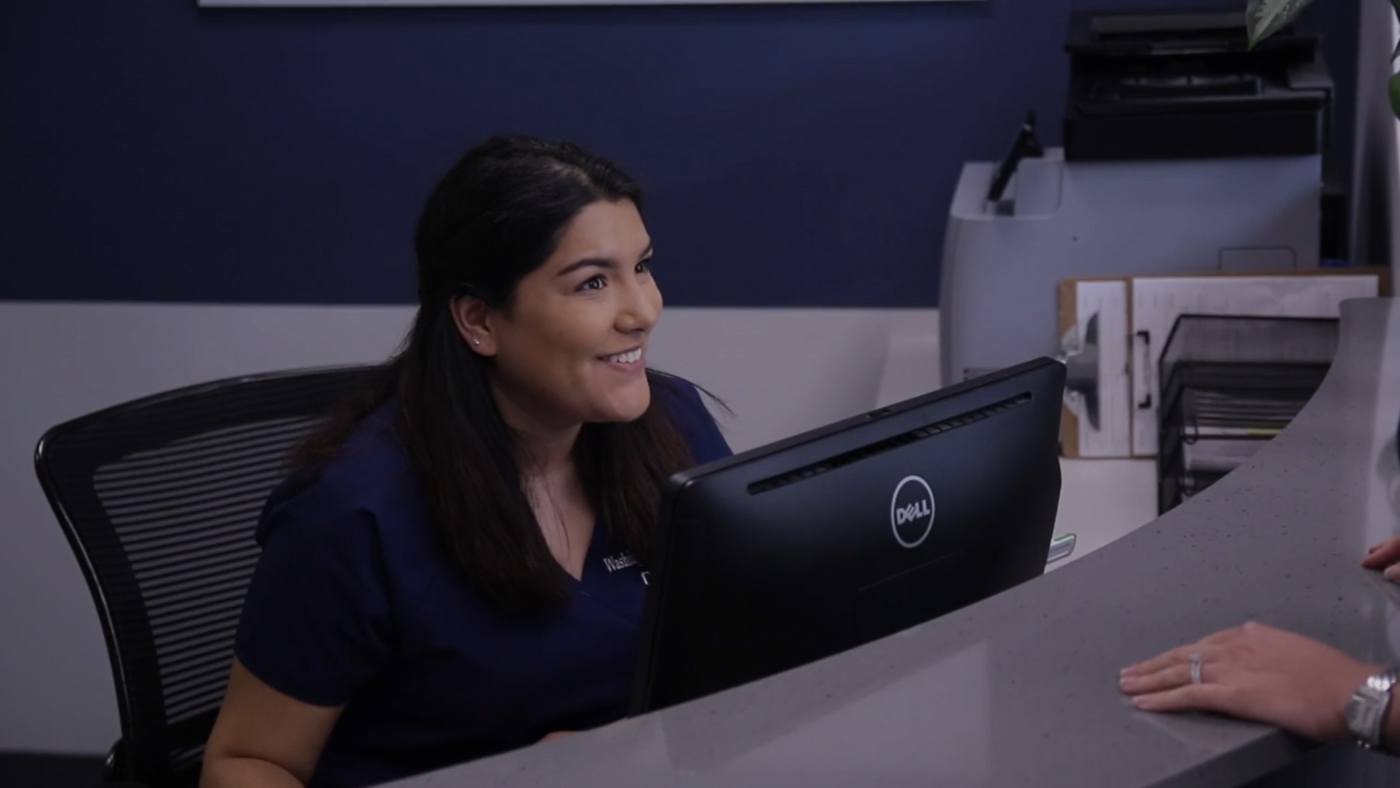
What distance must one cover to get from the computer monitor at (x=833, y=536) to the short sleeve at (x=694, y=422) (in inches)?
24.8

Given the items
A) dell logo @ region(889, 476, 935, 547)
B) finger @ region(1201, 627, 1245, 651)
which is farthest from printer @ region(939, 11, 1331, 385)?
finger @ region(1201, 627, 1245, 651)

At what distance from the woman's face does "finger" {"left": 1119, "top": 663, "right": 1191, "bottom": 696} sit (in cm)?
71

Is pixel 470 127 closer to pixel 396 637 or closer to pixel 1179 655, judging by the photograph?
pixel 396 637

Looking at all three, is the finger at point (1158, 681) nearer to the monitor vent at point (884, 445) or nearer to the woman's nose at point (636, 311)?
the monitor vent at point (884, 445)

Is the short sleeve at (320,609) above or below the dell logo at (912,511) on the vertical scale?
below

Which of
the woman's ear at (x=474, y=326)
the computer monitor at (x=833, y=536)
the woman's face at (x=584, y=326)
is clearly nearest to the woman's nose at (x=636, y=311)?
the woman's face at (x=584, y=326)

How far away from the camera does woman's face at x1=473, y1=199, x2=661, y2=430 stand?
5.39 ft

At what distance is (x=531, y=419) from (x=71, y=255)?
179 cm

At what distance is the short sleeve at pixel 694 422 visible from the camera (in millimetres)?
1887

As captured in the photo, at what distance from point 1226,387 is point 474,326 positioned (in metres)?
0.95

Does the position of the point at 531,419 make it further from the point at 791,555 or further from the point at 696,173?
the point at 696,173

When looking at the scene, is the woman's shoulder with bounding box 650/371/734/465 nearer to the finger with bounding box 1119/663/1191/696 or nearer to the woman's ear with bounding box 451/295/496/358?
the woman's ear with bounding box 451/295/496/358

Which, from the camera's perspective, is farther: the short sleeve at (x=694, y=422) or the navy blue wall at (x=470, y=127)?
the navy blue wall at (x=470, y=127)

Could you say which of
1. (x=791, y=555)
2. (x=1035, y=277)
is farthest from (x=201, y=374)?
(x=791, y=555)
